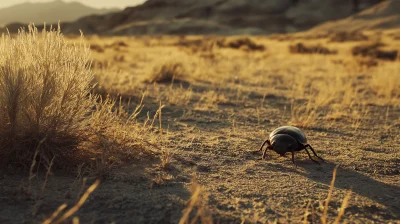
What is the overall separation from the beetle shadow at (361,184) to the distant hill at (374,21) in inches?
1792

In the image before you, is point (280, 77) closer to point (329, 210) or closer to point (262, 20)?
point (329, 210)

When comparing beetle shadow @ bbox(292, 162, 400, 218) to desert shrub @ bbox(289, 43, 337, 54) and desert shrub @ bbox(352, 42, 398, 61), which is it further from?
desert shrub @ bbox(289, 43, 337, 54)

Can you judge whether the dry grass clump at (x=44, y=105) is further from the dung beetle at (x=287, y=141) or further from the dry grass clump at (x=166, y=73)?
the dry grass clump at (x=166, y=73)

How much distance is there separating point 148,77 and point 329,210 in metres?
7.00

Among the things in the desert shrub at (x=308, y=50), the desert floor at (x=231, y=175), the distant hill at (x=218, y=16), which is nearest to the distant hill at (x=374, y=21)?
the distant hill at (x=218, y=16)

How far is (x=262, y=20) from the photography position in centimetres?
7525

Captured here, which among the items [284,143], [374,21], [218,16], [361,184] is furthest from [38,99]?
[218,16]

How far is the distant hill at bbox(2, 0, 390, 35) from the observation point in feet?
213

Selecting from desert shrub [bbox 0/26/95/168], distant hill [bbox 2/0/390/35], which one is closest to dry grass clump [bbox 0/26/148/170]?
→ desert shrub [bbox 0/26/95/168]

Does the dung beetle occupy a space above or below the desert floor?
above

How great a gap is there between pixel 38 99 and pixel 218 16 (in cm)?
7947

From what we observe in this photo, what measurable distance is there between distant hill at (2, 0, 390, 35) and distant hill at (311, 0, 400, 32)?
14.1m

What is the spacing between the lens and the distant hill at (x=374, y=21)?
46.2 metres

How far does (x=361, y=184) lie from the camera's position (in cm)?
344
